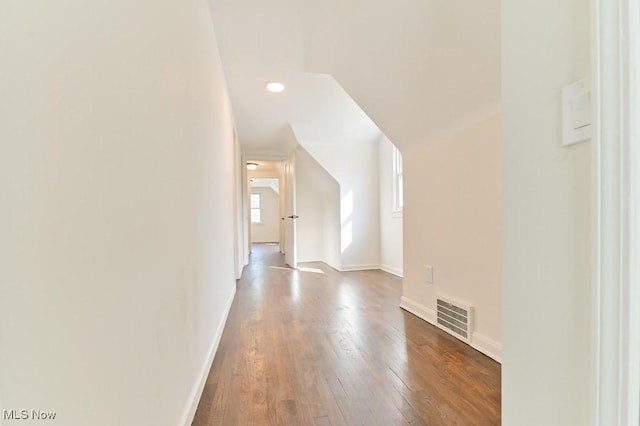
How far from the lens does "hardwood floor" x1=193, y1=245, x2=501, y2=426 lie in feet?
4.61

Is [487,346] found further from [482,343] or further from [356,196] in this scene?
[356,196]

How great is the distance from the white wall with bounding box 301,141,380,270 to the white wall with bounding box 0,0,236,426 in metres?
3.90

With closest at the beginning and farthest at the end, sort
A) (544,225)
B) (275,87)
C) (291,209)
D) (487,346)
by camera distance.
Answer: (544,225), (487,346), (275,87), (291,209)

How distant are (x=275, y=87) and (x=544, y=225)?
3023mm

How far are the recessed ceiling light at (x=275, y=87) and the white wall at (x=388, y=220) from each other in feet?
7.13

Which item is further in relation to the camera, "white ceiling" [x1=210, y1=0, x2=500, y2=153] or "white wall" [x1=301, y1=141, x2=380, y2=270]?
"white wall" [x1=301, y1=141, x2=380, y2=270]

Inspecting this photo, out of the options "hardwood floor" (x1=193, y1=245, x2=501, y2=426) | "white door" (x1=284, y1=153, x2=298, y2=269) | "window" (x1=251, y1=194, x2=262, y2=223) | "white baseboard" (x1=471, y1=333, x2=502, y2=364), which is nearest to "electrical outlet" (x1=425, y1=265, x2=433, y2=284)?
"hardwood floor" (x1=193, y1=245, x2=501, y2=426)

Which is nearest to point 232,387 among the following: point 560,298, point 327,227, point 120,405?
point 120,405

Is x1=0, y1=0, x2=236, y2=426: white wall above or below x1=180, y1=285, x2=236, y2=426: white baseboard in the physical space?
above

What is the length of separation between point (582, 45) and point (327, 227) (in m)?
5.37

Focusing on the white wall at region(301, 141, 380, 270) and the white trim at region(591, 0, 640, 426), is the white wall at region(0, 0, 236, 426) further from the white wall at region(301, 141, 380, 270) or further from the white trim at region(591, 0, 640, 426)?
the white wall at region(301, 141, 380, 270)

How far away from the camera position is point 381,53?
6.98 ft

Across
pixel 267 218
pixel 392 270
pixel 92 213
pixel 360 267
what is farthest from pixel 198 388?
pixel 267 218

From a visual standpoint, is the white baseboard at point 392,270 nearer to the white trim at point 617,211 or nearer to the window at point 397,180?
the window at point 397,180
